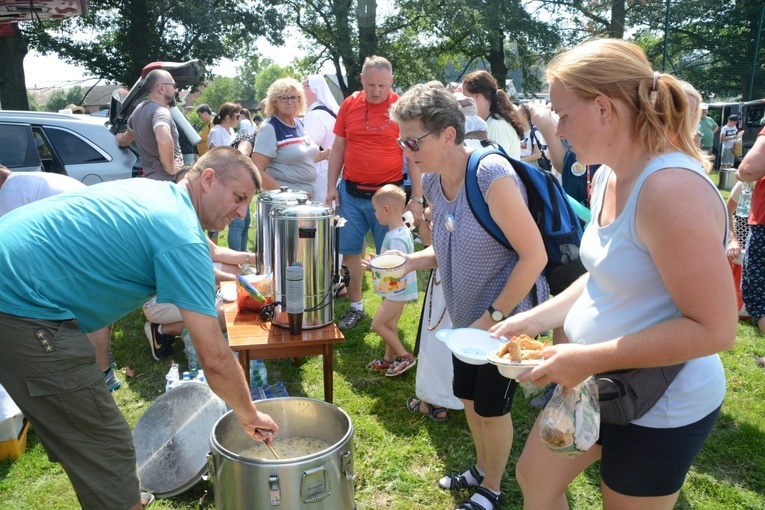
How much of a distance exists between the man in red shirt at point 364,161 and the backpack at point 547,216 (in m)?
2.29

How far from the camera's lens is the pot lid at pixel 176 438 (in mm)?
2779

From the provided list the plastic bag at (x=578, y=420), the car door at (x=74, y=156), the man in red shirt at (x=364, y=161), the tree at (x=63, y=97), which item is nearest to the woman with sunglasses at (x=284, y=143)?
the man in red shirt at (x=364, y=161)

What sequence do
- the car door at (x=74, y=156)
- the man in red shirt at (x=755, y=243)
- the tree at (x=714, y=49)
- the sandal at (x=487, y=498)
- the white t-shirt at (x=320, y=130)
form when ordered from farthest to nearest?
the tree at (x=714, y=49), the car door at (x=74, y=156), the white t-shirt at (x=320, y=130), the man in red shirt at (x=755, y=243), the sandal at (x=487, y=498)

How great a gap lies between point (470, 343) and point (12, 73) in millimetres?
16212

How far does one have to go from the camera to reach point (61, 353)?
193 centimetres

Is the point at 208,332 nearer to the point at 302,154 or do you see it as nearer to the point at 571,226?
the point at 571,226

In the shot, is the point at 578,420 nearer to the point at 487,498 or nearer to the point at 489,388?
the point at 489,388

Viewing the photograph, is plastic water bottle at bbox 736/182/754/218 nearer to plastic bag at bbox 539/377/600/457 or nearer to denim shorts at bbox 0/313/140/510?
plastic bag at bbox 539/377/600/457

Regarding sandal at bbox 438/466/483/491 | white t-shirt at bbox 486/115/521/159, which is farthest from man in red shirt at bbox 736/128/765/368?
sandal at bbox 438/466/483/491

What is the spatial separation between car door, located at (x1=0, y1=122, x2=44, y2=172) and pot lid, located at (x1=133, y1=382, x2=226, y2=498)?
461 cm

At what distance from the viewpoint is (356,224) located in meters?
4.97

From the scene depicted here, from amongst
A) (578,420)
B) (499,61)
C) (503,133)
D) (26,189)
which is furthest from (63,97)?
(578,420)

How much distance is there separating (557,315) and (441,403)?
5.87 feet

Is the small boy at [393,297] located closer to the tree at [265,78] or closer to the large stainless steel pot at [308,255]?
the large stainless steel pot at [308,255]
